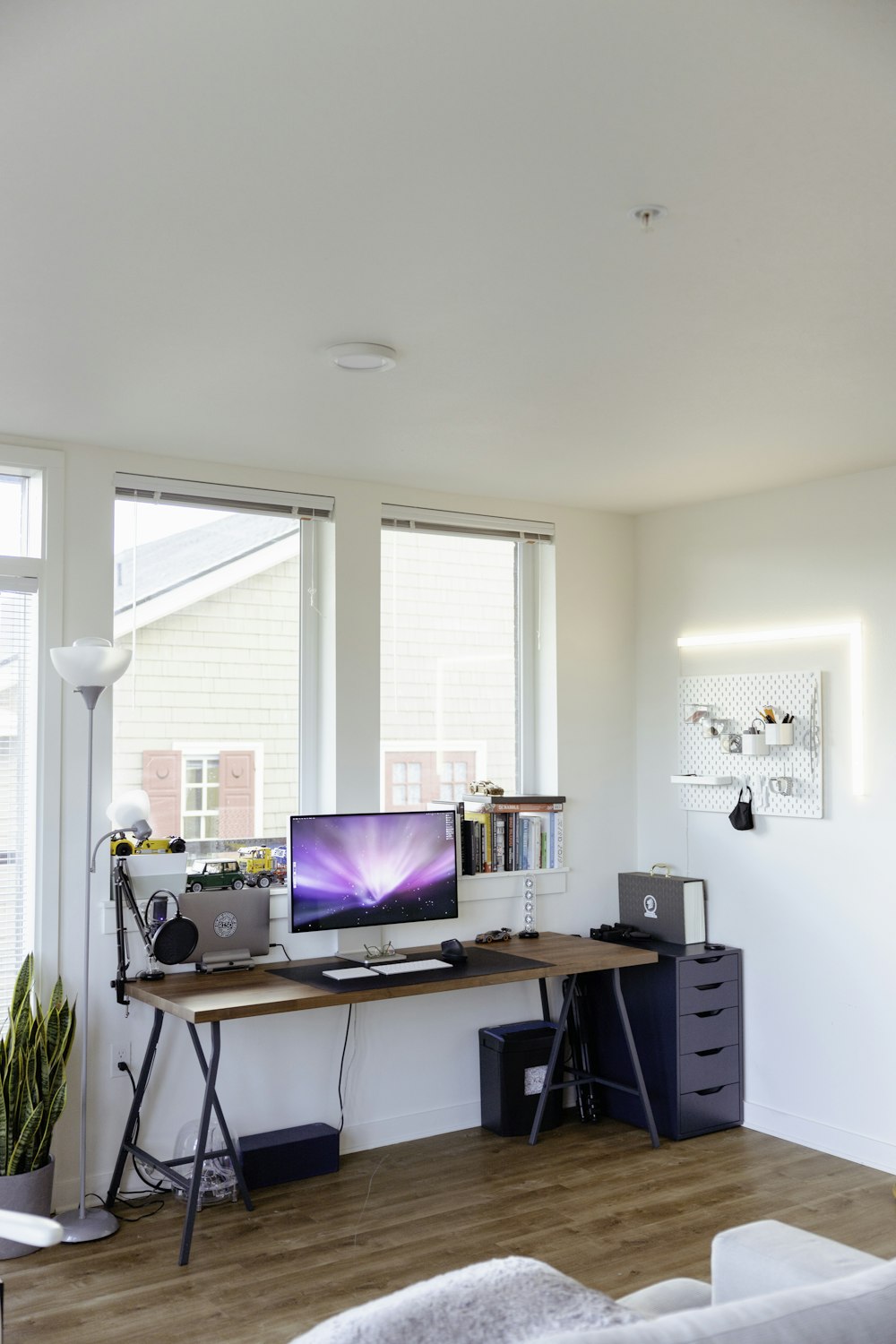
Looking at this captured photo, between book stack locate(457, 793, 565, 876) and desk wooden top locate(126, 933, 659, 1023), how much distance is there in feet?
1.22

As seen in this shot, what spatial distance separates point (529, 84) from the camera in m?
1.86

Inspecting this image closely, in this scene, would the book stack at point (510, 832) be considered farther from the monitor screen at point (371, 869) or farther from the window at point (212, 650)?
the window at point (212, 650)

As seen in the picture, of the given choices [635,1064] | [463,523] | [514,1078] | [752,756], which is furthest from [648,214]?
[514,1078]

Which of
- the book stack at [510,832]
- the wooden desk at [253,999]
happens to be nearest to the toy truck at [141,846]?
the wooden desk at [253,999]

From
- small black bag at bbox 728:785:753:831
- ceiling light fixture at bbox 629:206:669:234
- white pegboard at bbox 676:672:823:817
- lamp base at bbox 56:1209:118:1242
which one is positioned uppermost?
ceiling light fixture at bbox 629:206:669:234

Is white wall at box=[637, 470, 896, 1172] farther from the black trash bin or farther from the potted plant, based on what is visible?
the potted plant

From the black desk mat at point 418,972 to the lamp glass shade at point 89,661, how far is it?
3.98 ft

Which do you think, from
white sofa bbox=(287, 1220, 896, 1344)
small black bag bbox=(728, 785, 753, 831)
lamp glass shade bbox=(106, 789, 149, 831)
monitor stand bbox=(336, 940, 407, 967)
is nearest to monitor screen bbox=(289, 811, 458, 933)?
monitor stand bbox=(336, 940, 407, 967)

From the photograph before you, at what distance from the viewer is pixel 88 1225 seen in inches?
147

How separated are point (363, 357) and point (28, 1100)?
2.50m

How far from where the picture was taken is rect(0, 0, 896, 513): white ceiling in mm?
1748

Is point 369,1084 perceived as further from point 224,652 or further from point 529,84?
point 529,84

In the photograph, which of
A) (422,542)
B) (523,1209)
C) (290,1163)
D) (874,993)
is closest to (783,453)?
(422,542)

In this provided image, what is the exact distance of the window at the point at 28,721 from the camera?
3.93 m
